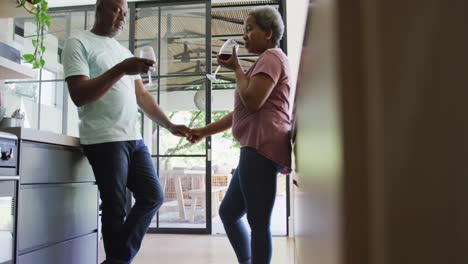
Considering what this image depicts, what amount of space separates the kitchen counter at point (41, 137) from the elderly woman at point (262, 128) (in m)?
0.78

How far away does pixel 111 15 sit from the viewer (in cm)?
177

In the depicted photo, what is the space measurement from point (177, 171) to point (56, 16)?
2.43m

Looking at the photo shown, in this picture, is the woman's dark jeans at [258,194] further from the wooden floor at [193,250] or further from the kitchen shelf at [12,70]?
the wooden floor at [193,250]

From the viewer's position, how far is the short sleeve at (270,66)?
1362 millimetres

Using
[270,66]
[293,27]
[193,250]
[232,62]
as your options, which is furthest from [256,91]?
[293,27]

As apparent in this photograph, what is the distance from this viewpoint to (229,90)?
10500mm

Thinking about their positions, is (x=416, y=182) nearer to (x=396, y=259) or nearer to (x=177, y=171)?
(x=396, y=259)

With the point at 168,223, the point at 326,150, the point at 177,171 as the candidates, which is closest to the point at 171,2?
the point at 177,171

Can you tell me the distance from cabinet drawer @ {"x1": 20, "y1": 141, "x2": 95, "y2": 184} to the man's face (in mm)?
593

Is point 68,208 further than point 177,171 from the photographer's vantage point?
No

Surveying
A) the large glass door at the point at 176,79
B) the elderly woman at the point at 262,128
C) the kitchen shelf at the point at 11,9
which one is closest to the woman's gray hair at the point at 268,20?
the elderly woman at the point at 262,128

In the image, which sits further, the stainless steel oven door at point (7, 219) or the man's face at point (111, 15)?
the man's face at point (111, 15)

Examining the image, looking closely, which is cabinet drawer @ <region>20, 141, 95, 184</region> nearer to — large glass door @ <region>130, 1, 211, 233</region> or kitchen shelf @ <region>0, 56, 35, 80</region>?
kitchen shelf @ <region>0, 56, 35, 80</region>

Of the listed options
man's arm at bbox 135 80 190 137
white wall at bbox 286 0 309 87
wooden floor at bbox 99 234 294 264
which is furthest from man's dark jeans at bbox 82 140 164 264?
white wall at bbox 286 0 309 87
